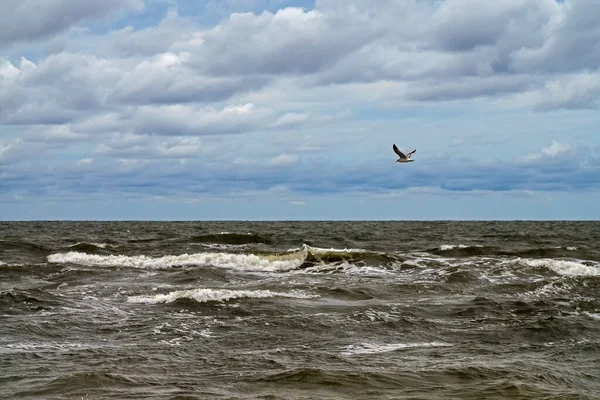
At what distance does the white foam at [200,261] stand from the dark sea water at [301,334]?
3.05 metres

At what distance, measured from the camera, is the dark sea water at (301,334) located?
28.6 ft

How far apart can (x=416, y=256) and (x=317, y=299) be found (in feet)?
45.5

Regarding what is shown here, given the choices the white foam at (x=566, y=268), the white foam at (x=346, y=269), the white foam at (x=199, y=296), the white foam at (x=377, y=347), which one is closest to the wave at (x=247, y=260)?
the white foam at (x=346, y=269)

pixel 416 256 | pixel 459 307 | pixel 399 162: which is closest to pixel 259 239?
pixel 416 256

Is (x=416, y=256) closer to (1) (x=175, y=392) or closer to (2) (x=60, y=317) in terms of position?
(2) (x=60, y=317)

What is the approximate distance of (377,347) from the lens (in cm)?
1135

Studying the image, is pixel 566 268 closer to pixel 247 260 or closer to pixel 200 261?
pixel 247 260

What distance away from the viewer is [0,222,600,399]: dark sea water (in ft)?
28.6

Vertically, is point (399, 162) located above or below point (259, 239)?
above

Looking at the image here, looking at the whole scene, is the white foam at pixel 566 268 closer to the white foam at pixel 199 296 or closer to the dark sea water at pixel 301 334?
the dark sea water at pixel 301 334

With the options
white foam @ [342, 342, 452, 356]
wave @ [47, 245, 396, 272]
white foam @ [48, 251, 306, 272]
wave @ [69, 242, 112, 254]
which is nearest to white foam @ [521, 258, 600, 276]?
wave @ [47, 245, 396, 272]

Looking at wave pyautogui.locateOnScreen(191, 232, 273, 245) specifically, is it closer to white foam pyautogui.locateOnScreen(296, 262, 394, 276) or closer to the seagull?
white foam pyautogui.locateOnScreen(296, 262, 394, 276)

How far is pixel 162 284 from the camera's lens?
20062mm

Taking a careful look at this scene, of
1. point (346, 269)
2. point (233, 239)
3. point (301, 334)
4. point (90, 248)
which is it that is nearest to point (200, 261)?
point (346, 269)
